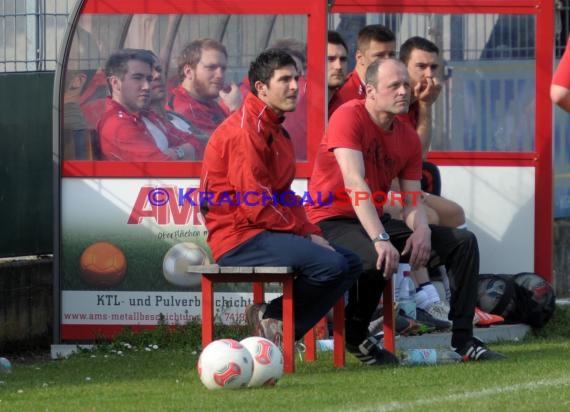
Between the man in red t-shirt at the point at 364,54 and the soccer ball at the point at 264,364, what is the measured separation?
383cm

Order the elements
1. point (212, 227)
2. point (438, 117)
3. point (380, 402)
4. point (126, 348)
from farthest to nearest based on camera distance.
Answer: point (438, 117)
point (126, 348)
point (212, 227)
point (380, 402)

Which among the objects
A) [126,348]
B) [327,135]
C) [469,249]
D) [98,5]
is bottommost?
[126,348]

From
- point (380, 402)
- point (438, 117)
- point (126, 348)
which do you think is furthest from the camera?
point (438, 117)

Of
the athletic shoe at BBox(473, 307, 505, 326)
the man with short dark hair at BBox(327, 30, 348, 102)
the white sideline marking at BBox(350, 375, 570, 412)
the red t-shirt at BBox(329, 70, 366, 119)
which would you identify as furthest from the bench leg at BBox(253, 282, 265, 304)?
the man with short dark hair at BBox(327, 30, 348, 102)

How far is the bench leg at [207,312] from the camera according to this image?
8.22m

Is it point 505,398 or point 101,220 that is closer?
point 505,398

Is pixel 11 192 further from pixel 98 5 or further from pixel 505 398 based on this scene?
pixel 505 398

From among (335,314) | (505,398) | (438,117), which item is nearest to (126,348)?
(335,314)

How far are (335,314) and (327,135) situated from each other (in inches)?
42.5

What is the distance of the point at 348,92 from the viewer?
11.2 meters

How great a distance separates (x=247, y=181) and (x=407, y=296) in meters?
2.83

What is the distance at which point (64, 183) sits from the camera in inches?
420

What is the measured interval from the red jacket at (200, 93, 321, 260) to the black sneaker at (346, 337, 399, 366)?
2.55 ft

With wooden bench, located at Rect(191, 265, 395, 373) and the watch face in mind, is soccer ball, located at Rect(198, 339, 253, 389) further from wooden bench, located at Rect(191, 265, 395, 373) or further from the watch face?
the watch face
